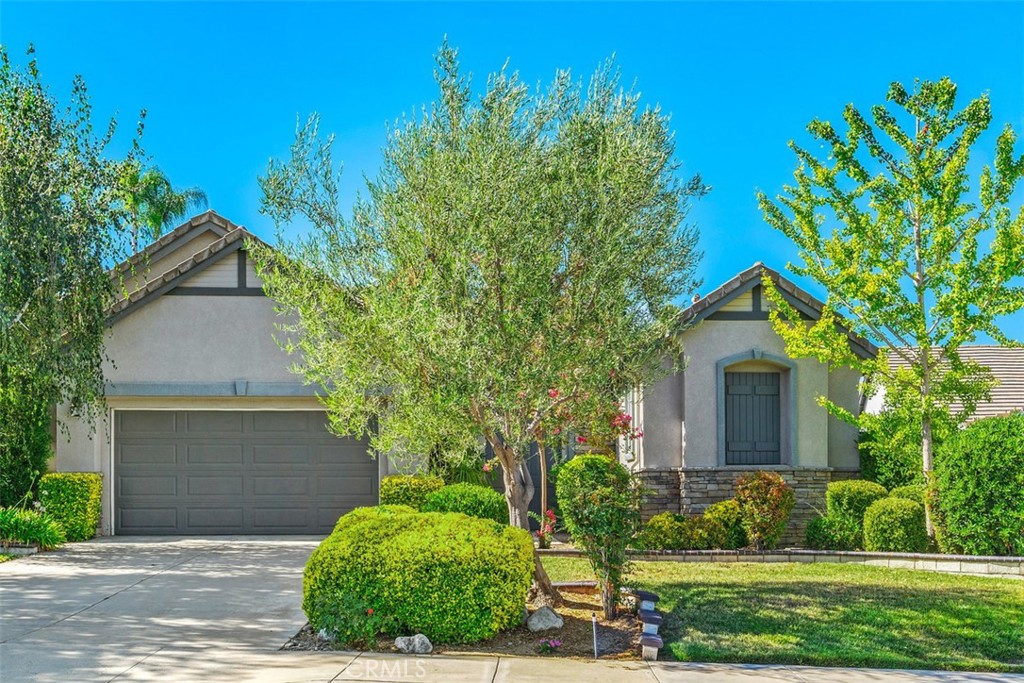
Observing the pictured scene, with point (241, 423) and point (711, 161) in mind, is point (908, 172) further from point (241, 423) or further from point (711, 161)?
point (241, 423)

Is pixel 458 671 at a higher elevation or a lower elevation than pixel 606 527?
lower

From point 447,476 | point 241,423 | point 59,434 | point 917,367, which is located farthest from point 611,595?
point 59,434

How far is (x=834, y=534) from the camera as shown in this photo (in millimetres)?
14305

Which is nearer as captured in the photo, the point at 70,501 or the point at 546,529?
the point at 546,529

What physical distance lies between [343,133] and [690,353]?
751cm

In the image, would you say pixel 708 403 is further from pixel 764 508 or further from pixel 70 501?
pixel 70 501

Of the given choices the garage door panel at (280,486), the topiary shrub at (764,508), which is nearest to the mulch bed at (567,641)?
the topiary shrub at (764,508)

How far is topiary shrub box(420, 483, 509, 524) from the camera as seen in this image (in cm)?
1390

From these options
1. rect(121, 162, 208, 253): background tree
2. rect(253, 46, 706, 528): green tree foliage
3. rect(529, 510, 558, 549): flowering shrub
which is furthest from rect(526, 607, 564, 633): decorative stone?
rect(121, 162, 208, 253): background tree

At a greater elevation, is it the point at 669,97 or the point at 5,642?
the point at 669,97

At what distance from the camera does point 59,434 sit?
15.5 m

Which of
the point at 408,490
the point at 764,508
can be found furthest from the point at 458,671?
the point at 764,508

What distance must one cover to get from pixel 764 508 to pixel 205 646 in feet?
28.6

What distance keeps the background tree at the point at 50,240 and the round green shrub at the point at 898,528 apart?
37.6ft
